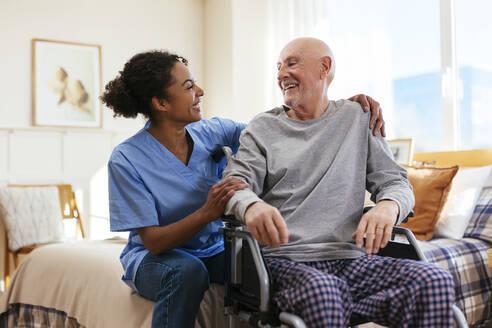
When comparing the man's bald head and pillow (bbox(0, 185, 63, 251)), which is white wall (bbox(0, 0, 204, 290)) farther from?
the man's bald head

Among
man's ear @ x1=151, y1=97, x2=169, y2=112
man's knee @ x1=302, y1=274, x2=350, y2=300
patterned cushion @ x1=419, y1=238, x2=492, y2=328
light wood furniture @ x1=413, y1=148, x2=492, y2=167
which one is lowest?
patterned cushion @ x1=419, y1=238, x2=492, y2=328

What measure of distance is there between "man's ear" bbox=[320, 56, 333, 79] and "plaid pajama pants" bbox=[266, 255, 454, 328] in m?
0.63

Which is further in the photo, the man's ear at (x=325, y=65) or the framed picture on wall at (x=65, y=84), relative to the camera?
the framed picture on wall at (x=65, y=84)

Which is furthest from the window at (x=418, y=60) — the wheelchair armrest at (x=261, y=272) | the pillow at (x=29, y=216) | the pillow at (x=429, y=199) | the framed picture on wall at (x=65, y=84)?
the wheelchair armrest at (x=261, y=272)

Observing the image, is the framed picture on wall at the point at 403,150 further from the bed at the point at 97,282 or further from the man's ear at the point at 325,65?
the man's ear at the point at 325,65

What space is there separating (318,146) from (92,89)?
3.48 metres

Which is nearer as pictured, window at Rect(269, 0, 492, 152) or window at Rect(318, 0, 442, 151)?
window at Rect(269, 0, 492, 152)

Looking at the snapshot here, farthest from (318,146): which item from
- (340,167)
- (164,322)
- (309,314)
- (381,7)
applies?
(381,7)

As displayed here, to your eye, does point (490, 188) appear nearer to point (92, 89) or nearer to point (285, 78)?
point (285, 78)

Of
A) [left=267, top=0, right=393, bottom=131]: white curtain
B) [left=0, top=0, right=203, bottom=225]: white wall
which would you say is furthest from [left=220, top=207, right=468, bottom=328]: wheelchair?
[left=0, top=0, right=203, bottom=225]: white wall

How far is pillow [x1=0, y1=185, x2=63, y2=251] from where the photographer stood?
3.80 meters

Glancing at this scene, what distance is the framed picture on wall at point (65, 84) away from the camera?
445 centimetres

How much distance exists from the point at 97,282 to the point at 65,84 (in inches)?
115

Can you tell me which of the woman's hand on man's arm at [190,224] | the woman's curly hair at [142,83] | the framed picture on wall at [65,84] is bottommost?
the woman's hand on man's arm at [190,224]
